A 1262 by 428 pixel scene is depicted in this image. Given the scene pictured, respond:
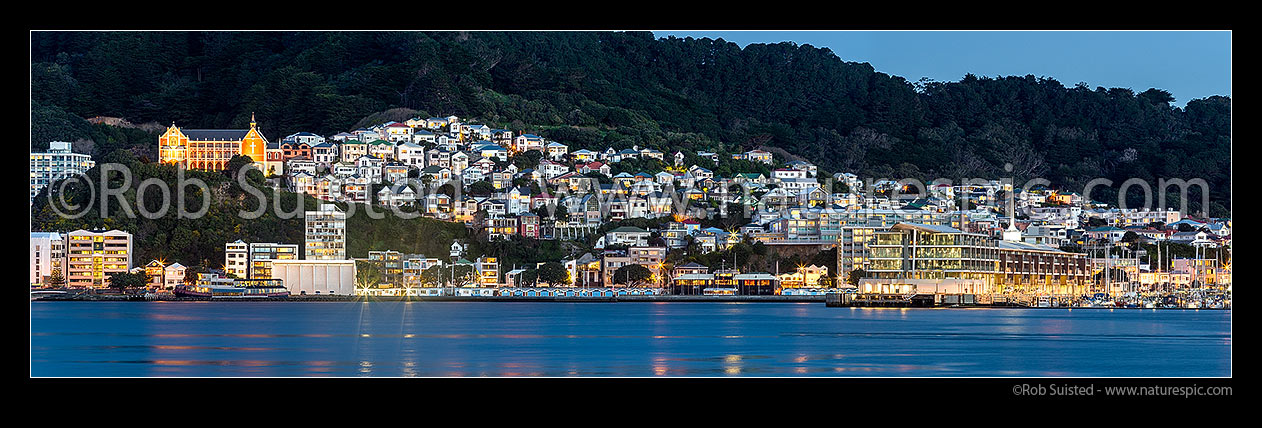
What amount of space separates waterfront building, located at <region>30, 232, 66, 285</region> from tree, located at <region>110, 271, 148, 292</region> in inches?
52.1

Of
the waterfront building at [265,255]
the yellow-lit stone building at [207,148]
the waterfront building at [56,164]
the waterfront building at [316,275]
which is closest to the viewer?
the waterfront building at [316,275]

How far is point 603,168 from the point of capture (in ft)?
145

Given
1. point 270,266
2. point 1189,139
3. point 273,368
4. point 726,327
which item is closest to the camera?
point 273,368

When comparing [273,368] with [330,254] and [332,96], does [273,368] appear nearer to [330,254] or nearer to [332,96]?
[330,254]

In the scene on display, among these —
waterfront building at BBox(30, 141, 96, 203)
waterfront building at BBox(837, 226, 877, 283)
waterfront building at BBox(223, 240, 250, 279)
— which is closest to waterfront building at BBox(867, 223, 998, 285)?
waterfront building at BBox(837, 226, 877, 283)

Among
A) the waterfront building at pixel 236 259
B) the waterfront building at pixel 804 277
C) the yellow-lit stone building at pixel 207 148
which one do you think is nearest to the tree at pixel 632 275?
the waterfront building at pixel 804 277

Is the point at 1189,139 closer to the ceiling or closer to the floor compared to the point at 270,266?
closer to the ceiling

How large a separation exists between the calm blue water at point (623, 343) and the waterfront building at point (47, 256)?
812 centimetres

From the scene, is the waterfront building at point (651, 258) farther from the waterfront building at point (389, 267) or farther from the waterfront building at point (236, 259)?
the waterfront building at point (236, 259)

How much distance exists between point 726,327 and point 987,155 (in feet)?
119

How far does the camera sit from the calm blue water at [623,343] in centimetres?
1238

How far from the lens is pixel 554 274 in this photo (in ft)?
110
